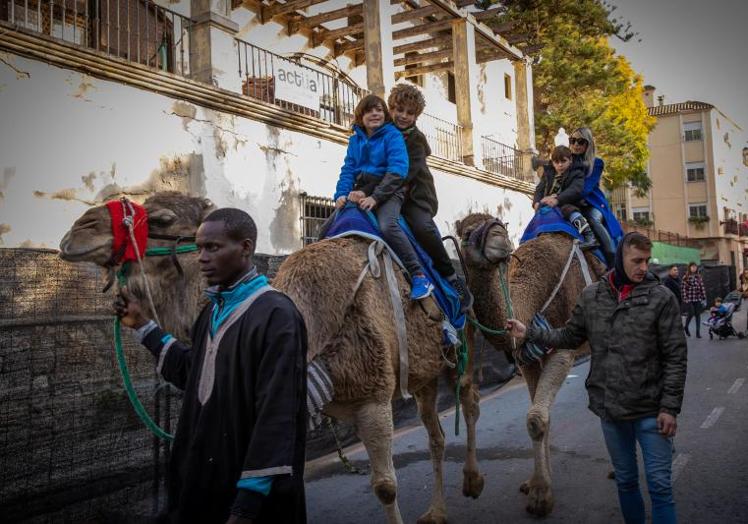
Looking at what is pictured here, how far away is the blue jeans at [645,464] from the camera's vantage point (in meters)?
3.46

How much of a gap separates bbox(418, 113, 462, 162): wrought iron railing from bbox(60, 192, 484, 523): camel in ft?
54.6

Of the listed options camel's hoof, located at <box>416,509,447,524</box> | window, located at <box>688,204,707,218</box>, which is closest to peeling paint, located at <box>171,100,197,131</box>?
camel's hoof, located at <box>416,509,447,524</box>

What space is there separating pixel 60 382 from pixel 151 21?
9.76 metres

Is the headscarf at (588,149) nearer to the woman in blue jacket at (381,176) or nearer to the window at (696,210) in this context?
the woman in blue jacket at (381,176)

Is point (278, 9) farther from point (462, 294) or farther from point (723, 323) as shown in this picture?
point (723, 323)

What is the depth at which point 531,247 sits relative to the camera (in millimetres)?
5660

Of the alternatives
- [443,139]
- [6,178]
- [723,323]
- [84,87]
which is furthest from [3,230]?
[723,323]

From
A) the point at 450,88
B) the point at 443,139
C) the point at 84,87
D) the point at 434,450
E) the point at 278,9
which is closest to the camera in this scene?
the point at 434,450

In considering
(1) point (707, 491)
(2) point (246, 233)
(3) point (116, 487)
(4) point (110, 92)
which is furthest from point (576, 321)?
(4) point (110, 92)

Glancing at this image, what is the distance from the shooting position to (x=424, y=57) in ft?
72.3

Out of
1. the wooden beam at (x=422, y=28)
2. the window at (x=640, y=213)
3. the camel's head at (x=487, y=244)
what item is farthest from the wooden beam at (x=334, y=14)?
the window at (x=640, y=213)

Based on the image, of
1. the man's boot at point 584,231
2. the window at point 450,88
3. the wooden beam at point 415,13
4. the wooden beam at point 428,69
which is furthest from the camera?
the window at point 450,88

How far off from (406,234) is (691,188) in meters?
57.9

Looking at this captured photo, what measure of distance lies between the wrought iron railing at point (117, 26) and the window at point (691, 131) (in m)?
52.5
